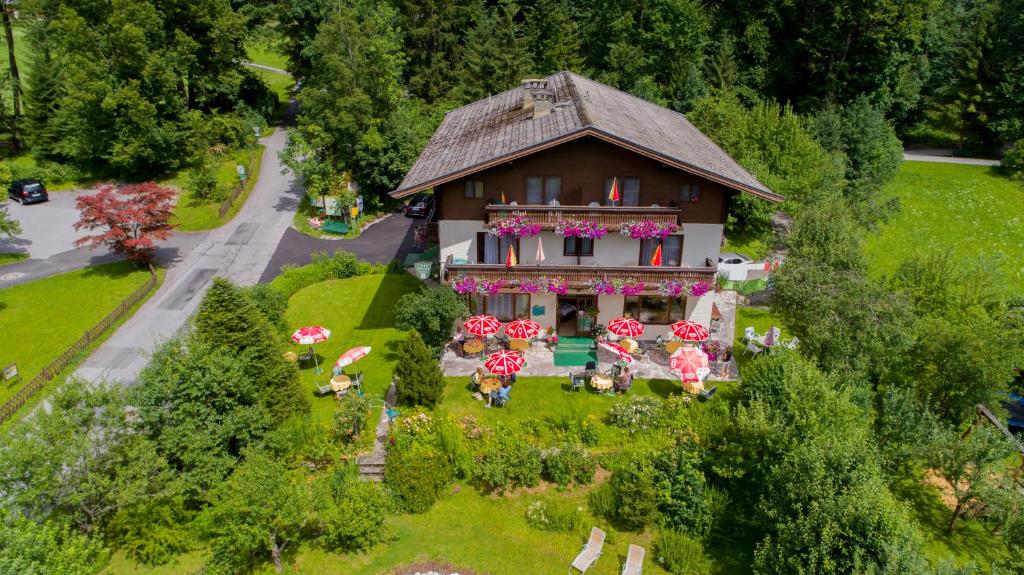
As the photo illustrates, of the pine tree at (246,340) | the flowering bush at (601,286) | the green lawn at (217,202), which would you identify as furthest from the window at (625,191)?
the green lawn at (217,202)

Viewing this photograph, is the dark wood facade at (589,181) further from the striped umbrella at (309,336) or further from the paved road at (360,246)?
the paved road at (360,246)

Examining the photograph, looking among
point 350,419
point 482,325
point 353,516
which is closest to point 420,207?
point 482,325

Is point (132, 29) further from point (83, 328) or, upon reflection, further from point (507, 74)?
point (507, 74)

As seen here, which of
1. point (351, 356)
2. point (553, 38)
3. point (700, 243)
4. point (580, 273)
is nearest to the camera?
point (351, 356)

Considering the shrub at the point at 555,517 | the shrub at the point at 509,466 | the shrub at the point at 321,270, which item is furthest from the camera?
the shrub at the point at 321,270

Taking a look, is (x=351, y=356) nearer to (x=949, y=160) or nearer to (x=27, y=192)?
(x=27, y=192)

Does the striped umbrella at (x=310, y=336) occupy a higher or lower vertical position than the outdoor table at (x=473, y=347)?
higher

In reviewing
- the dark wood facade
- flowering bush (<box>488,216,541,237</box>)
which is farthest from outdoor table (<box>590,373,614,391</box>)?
the dark wood facade

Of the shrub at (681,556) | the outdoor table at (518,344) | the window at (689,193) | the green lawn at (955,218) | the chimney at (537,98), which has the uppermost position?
the chimney at (537,98)
